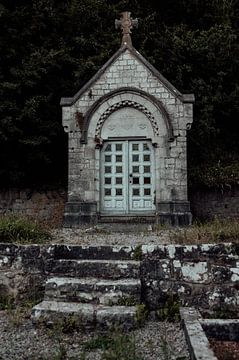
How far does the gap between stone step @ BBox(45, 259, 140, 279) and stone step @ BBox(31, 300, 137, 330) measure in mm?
700

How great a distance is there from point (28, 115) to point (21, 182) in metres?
2.35

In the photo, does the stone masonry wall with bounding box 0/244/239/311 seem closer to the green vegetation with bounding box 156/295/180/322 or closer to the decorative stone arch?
the green vegetation with bounding box 156/295/180/322

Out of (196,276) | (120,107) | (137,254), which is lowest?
(196,276)

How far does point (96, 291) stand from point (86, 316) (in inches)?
20.5

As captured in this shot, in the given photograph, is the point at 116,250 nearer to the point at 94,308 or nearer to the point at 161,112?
the point at 94,308

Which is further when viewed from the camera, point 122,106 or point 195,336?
point 122,106

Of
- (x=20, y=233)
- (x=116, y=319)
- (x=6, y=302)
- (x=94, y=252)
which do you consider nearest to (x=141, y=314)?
(x=116, y=319)

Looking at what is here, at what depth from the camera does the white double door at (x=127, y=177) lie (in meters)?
12.1

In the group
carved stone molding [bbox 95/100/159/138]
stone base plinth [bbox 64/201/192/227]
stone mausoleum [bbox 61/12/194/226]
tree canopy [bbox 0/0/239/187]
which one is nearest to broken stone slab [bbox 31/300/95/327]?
stone base plinth [bbox 64/201/192/227]

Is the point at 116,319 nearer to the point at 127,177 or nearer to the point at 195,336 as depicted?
the point at 195,336

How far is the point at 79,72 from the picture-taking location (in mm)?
14359

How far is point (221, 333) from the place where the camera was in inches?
176

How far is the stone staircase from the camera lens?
488 cm

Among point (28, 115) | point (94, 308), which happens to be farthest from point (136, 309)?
point (28, 115)
